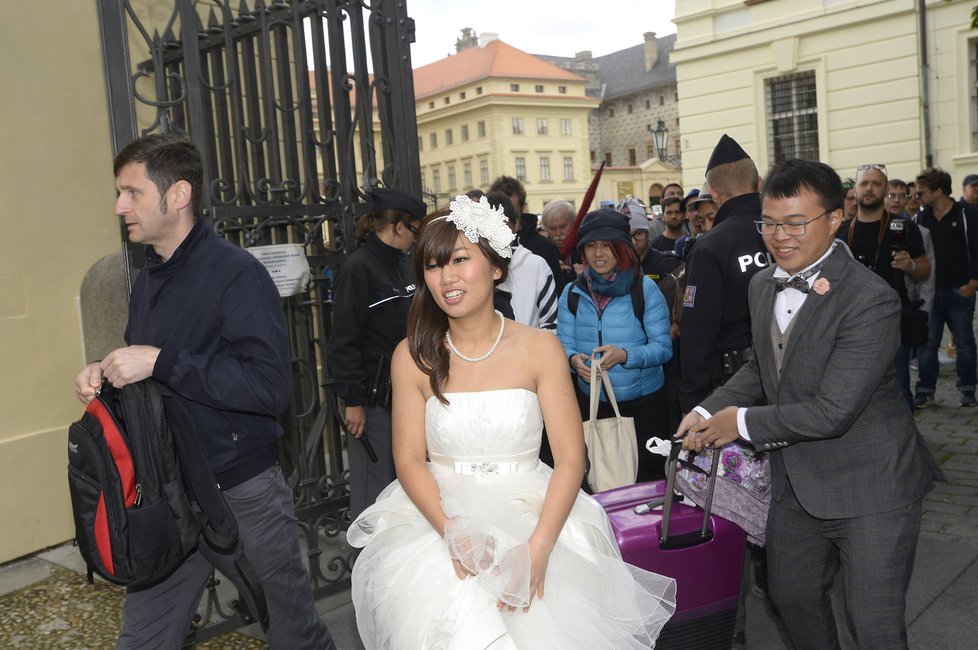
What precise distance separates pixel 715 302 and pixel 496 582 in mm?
2245

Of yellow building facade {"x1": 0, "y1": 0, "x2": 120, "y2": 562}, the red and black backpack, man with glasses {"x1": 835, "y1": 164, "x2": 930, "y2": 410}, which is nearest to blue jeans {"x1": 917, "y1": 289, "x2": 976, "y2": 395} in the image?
man with glasses {"x1": 835, "y1": 164, "x2": 930, "y2": 410}

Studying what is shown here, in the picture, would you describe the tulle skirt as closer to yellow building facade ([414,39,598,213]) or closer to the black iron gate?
the black iron gate

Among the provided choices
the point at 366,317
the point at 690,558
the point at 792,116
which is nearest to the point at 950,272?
the point at 366,317

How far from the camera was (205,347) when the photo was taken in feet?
9.30

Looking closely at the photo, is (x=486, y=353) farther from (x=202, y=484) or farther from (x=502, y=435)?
(x=202, y=484)

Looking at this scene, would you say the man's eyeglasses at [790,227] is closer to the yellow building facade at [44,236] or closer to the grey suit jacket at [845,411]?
the grey suit jacket at [845,411]

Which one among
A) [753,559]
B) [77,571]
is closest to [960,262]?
[753,559]

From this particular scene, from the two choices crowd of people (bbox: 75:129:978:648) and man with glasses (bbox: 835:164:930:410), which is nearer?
crowd of people (bbox: 75:129:978:648)

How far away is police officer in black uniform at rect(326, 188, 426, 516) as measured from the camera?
463 cm

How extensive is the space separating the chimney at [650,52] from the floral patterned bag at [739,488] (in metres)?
87.0

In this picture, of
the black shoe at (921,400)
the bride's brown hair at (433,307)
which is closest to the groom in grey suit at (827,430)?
the bride's brown hair at (433,307)

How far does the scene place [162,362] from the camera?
2604 mm

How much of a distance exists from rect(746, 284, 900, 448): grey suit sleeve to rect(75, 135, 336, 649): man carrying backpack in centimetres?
171

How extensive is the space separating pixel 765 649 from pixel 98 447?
302 centimetres
